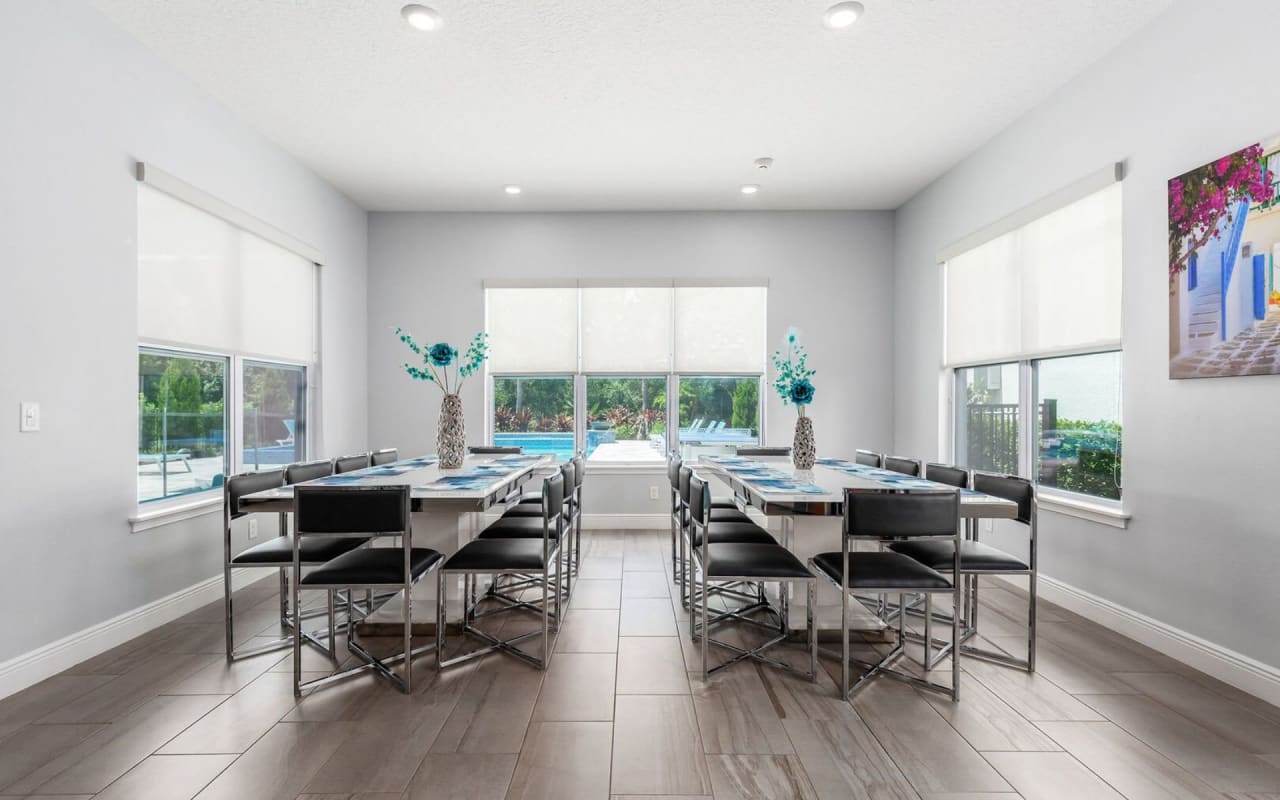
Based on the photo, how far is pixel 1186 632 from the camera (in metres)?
2.54

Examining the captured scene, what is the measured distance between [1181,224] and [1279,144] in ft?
1.41

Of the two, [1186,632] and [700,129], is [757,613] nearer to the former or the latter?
[1186,632]

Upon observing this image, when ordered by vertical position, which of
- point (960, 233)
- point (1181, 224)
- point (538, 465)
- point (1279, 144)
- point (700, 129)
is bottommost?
point (538, 465)

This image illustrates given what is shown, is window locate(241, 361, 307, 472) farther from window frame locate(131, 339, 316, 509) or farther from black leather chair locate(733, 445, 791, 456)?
black leather chair locate(733, 445, 791, 456)

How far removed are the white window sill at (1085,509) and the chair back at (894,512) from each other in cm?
140

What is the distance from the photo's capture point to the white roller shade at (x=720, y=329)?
5.39m

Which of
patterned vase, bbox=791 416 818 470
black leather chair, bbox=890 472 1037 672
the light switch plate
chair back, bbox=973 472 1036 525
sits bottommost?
black leather chair, bbox=890 472 1037 672

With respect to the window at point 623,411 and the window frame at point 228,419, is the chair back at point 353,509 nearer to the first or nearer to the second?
the window frame at point 228,419

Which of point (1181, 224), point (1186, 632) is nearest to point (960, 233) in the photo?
point (1181, 224)

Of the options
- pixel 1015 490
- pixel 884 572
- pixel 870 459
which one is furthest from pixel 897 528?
pixel 870 459

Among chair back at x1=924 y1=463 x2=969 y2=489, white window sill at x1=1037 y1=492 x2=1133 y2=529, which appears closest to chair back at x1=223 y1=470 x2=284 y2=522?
chair back at x1=924 y1=463 x2=969 y2=489

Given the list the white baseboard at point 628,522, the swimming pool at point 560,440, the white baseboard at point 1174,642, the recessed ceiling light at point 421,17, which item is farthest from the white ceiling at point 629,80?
the white baseboard at point 628,522

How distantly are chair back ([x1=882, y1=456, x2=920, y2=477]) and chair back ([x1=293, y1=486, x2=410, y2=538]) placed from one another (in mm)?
2673

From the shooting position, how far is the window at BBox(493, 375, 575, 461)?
545 cm
